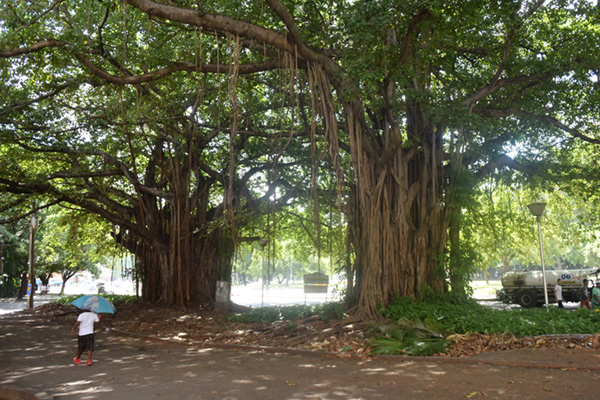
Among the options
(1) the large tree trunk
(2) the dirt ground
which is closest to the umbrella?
(2) the dirt ground

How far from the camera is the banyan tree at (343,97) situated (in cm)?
824

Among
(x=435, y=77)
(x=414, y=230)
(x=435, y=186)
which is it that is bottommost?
(x=414, y=230)

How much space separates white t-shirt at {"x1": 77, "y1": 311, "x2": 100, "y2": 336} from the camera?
7777 mm

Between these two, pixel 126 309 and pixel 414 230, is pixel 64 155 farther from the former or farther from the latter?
pixel 414 230

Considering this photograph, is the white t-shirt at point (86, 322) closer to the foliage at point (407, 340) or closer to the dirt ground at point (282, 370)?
the dirt ground at point (282, 370)

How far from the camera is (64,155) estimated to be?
48.4 ft

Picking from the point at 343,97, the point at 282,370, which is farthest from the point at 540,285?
the point at 282,370

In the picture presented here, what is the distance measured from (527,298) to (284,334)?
557 inches

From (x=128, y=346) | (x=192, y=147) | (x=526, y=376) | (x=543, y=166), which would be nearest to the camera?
(x=526, y=376)

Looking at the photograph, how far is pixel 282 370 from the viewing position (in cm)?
720

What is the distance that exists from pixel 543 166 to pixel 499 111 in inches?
74.6

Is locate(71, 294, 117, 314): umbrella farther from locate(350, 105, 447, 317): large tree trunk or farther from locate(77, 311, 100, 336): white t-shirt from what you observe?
locate(350, 105, 447, 317): large tree trunk

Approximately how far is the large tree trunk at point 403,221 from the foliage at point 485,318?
0.46m

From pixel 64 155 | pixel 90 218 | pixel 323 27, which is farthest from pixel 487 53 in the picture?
pixel 90 218
